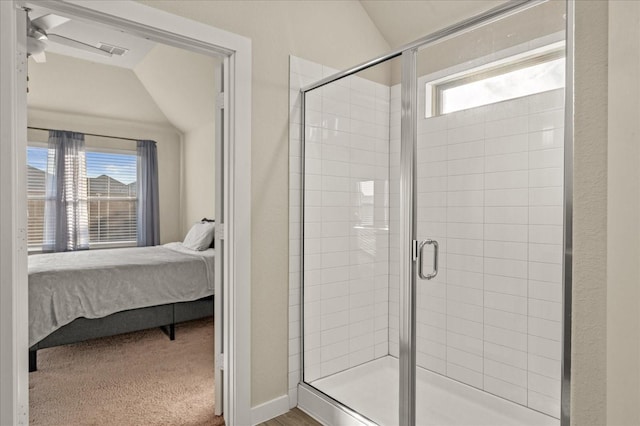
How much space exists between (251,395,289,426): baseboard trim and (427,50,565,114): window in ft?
6.18

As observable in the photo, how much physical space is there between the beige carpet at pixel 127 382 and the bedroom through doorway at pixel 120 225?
1 cm

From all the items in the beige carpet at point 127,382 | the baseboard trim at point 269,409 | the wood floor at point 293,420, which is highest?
the baseboard trim at point 269,409

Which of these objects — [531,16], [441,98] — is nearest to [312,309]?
[441,98]

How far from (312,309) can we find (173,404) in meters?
1.05

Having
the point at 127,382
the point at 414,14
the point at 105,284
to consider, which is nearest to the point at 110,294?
the point at 105,284

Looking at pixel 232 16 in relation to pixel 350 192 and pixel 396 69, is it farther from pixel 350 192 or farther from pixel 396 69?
pixel 350 192

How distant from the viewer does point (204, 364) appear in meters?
3.12

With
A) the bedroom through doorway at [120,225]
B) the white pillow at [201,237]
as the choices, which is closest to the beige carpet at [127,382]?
the bedroom through doorway at [120,225]

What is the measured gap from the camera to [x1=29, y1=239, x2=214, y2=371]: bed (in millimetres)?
2994

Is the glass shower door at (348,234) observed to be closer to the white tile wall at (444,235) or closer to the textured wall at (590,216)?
the white tile wall at (444,235)

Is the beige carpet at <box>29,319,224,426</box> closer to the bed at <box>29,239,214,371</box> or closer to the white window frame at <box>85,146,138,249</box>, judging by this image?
the bed at <box>29,239,214,371</box>

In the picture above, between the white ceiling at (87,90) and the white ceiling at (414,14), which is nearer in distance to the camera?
the white ceiling at (414,14)

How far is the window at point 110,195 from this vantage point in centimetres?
565

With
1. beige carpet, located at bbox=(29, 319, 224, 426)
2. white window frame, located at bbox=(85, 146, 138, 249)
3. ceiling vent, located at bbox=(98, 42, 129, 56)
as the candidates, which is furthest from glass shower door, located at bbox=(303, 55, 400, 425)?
white window frame, located at bbox=(85, 146, 138, 249)
